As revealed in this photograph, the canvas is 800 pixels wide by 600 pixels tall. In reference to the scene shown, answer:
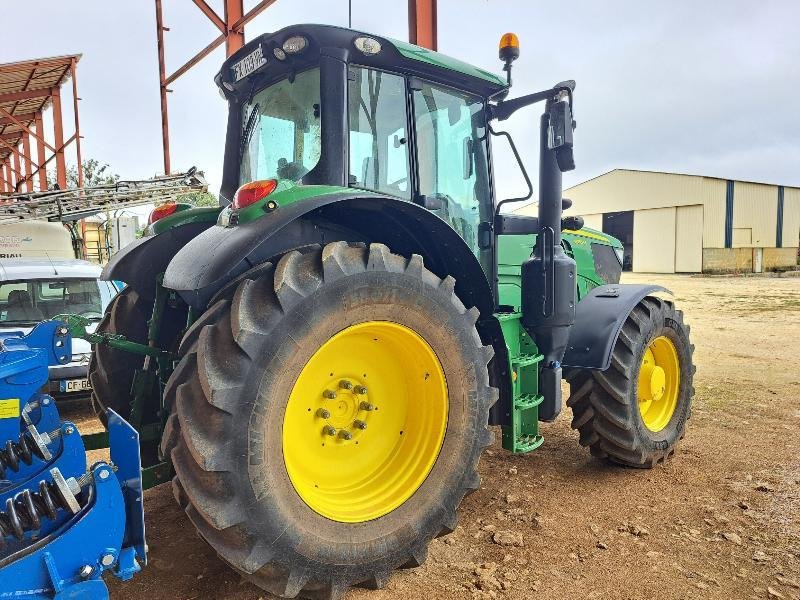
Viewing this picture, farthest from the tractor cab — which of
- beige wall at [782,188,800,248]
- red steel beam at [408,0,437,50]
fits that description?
beige wall at [782,188,800,248]

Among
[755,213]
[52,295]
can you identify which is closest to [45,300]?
[52,295]

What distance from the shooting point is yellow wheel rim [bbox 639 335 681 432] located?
13.3 feet

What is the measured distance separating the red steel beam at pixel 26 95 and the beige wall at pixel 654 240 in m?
25.9

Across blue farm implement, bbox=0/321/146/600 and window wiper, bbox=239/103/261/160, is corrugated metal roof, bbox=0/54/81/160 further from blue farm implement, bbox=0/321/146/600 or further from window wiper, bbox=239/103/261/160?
blue farm implement, bbox=0/321/146/600

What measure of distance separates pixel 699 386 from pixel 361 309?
5145mm

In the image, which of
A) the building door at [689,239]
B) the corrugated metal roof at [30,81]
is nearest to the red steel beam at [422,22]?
the corrugated metal roof at [30,81]

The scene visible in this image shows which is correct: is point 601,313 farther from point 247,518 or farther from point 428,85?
point 247,518

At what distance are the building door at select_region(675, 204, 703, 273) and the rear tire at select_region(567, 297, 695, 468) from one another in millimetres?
26977

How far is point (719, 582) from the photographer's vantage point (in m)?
2.55

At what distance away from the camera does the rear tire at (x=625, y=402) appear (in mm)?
3639

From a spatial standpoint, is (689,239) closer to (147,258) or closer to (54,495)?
(147,258)

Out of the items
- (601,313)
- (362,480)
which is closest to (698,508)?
(601,313)

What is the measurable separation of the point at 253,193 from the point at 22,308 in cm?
491

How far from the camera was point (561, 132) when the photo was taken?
3.12m
